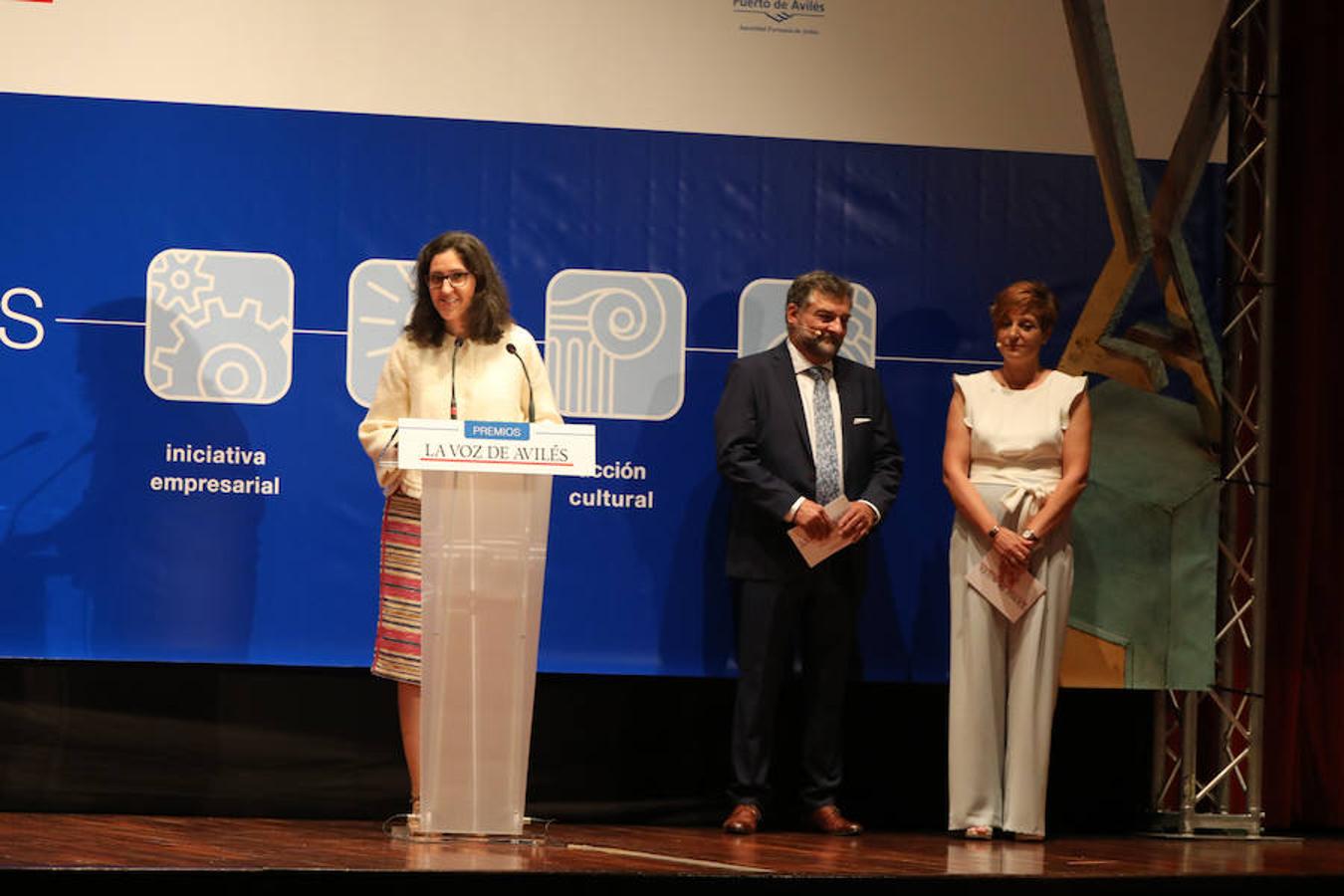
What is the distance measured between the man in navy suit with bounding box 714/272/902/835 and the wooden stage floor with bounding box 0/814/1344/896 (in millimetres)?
248

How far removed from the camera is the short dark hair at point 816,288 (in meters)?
5.41

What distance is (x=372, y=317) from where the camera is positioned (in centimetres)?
564

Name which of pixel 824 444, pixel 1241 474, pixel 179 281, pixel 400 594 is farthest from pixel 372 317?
pixel 1241 474

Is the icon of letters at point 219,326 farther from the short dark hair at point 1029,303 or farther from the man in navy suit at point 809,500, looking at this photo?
the short dark hair at point 1029,303

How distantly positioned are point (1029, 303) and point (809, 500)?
904 millimetres

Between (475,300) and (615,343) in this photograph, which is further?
(615,343)

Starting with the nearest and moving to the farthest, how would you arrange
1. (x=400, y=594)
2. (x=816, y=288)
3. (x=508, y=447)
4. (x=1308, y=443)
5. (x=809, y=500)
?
(x=508, y=447) → (x=400, y=594) → (x=809, y=500) → (x=816, y=288) → (x=1308, y=443)

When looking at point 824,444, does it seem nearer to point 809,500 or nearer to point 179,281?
point 809,500

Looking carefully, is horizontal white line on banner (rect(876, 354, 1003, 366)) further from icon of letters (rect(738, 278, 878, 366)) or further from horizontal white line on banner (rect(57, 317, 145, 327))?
horizontal white line on banner (rect(57, 317, 145, 327))

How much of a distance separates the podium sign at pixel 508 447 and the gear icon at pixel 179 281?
1487mm

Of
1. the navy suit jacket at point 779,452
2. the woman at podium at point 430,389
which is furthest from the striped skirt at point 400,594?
the navy suit jacket at point 779,452

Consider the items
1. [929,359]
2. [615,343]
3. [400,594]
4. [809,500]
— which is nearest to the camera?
[400,594]

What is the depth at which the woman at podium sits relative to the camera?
4.93 m

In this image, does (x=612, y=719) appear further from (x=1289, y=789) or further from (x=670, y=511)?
(x=1289, y=789)
